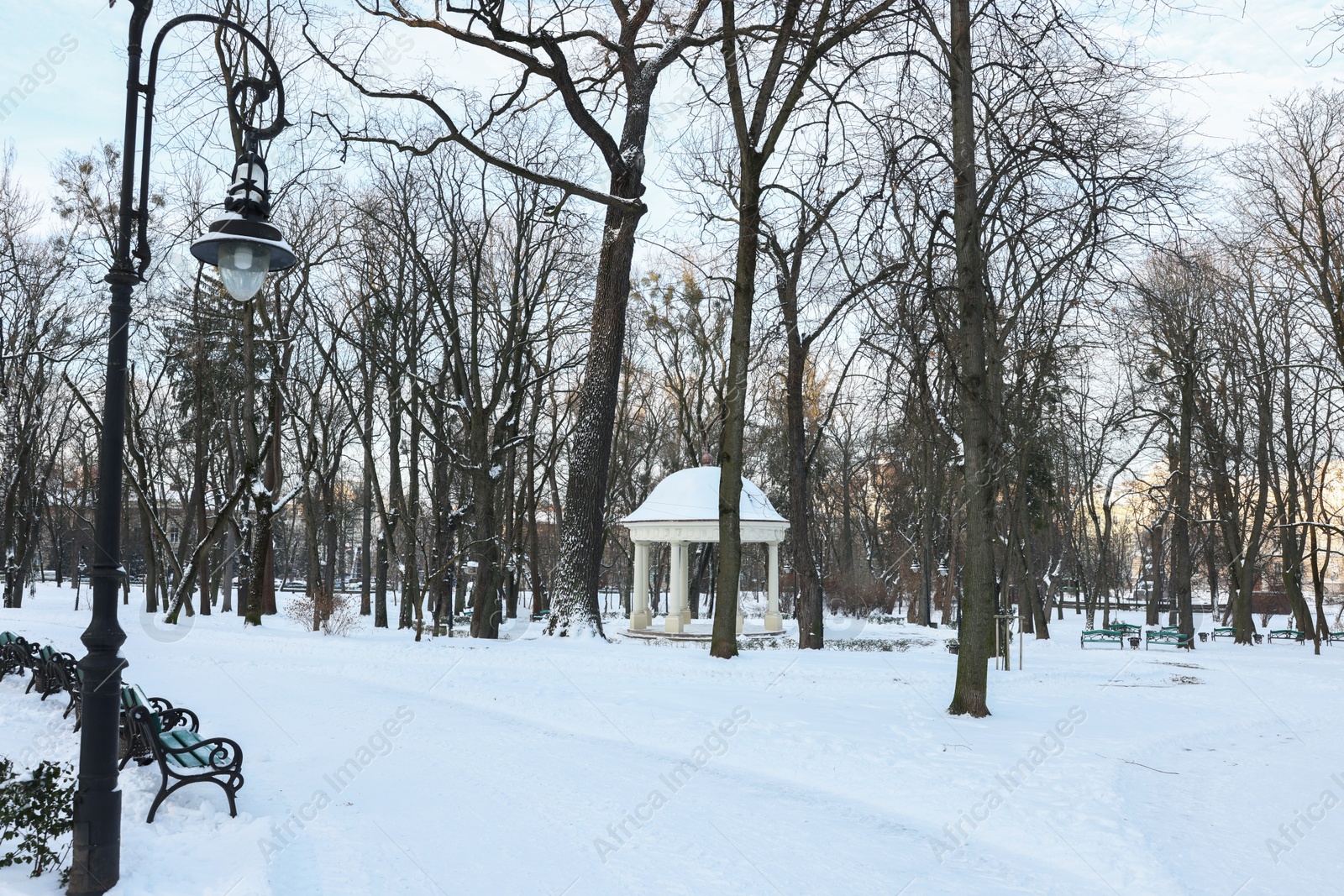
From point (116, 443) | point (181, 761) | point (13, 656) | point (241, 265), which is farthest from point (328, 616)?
point (241, 265)

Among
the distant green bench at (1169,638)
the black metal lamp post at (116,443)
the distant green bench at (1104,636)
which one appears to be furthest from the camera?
the distant green bench at (1104,636)

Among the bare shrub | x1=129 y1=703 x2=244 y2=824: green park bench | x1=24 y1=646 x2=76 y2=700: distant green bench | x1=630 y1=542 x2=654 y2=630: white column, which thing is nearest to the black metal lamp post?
x1=129 y1=703 x2=244 y2=824: green park bench

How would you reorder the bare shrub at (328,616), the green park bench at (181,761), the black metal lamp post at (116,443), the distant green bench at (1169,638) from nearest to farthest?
the black metal lamp post at (116,443) < the green park bench at (181,761) < the bare shrub at (328,616) < the distant green bench at (1169,638)

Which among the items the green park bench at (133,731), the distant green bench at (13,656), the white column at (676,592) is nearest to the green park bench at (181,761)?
the green park bench at (133,731)

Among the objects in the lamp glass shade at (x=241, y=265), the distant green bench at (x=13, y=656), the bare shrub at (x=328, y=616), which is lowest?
the bare shrub at (x=328, y=616)

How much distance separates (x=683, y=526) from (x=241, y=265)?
18.9 metres

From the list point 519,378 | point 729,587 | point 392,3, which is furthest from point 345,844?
point 519,378

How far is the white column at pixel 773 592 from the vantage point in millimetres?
24938

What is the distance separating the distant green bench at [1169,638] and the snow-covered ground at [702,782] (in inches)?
400

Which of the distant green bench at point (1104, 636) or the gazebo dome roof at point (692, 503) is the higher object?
the gazebo dome roof at point (692, 503)

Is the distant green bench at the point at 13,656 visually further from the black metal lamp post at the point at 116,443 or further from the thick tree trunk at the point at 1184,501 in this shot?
the thick tree trunk at the point at 1184,501

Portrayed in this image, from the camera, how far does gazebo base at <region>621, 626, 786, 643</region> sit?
23.9 m

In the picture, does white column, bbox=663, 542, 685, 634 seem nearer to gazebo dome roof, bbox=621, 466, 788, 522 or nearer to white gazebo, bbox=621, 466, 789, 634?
white gazebo, bbox=621, 466, 789, 634

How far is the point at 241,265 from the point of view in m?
5.15
